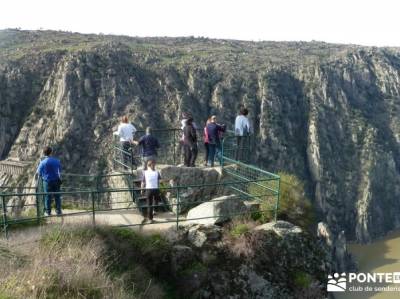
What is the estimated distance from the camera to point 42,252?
7.58m

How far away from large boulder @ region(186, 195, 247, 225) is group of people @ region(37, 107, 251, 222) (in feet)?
3.62

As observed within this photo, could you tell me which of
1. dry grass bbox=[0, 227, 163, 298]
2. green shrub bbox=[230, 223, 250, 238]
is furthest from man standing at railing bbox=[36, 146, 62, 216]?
green shrub bbox=[230, 223, 250, 238]

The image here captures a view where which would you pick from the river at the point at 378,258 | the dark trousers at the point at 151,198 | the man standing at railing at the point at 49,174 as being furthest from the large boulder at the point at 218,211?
the river at the point at 378,258

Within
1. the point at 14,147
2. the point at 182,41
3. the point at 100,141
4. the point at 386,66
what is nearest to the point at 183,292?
the point at 100,141

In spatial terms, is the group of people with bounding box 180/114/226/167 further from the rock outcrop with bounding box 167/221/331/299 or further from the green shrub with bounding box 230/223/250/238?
the green shrub with bounding box 230/223/250/238

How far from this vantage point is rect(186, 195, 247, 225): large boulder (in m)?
10.8

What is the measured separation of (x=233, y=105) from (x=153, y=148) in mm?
67880

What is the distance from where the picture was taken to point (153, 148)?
13.8 meters

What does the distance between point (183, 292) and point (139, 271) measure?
0.98 meters

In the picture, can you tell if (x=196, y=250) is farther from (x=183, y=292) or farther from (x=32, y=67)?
(x=32, y=67)

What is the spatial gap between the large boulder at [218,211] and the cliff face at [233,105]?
176 ft

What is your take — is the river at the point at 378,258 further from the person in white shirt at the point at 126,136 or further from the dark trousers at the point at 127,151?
the person in white shirt at the point at 126,136

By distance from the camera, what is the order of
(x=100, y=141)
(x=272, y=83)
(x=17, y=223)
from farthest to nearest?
(x=272, y=83)
(x=100, y=141)
(x=17, y=223)

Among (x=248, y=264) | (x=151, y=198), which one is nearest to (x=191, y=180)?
(x=151, y=198)
